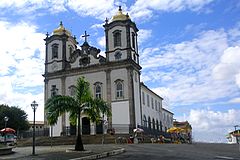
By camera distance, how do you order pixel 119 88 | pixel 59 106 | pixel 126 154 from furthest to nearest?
pixel 119 88, pixel 59 106, pixel 126 154

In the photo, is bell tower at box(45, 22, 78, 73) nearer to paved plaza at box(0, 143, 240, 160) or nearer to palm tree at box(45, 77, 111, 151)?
palm tree at box(45, 77, 111, 151)

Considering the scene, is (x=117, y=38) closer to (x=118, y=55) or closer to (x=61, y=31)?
(x=118, y=55)

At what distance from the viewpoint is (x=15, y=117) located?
5834 centimetres

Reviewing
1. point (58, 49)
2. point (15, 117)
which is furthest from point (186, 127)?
point (15, 117)

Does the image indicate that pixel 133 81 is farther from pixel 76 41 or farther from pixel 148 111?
pixel 76 41

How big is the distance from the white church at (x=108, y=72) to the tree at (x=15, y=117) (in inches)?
517

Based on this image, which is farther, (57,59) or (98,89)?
(57,59)

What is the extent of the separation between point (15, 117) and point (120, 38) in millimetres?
25123

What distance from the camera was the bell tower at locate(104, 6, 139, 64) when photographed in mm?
44438

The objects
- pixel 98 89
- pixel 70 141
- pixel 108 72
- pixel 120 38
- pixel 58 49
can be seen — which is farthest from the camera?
pixel 58 49

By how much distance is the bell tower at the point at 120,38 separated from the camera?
4444 centimetres

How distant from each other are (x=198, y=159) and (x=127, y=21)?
2956 cm

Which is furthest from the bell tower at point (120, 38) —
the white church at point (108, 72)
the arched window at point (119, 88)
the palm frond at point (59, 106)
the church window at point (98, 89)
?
the palm frond at point (59, 106)

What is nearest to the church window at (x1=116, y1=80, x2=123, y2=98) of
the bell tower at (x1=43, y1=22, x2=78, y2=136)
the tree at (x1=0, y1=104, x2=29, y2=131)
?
the bell tower at (x1=43, y1=22, x2=78, y2=136)
